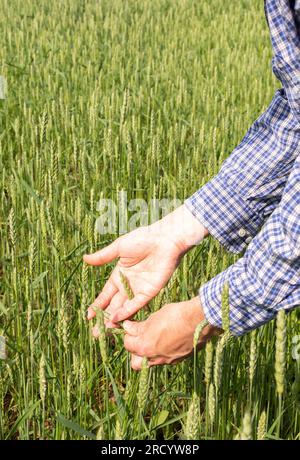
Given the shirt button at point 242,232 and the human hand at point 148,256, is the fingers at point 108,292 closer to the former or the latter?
the human hand at point 148,256

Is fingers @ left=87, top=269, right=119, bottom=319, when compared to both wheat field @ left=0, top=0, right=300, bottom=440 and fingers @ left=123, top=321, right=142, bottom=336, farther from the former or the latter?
fingers @ left=123, top=321, right=142, bottom=336

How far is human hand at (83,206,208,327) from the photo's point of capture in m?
1.40

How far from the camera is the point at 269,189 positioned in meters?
1.44

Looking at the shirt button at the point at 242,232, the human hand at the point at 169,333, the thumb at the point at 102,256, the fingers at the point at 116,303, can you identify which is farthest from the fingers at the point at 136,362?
the shirt button at the point at 242,232

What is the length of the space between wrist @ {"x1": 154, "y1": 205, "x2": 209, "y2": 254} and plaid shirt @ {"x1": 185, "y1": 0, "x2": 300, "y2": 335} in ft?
0.05

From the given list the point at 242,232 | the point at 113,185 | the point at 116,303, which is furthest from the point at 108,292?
the point at 113,185

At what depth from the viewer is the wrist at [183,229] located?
1409mm

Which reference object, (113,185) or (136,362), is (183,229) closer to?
(136,362)

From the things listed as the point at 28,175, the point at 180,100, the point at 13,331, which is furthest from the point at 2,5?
the point at 13,331

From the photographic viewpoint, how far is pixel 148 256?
145 cm

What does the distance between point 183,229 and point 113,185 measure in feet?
2.32

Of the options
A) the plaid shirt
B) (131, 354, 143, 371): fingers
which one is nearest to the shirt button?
the plaid shirt

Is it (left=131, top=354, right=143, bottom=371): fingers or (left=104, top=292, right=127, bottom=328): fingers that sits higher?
(left=104, top=292, right=127, bottom=328): fingers

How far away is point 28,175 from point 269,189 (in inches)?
40.6
